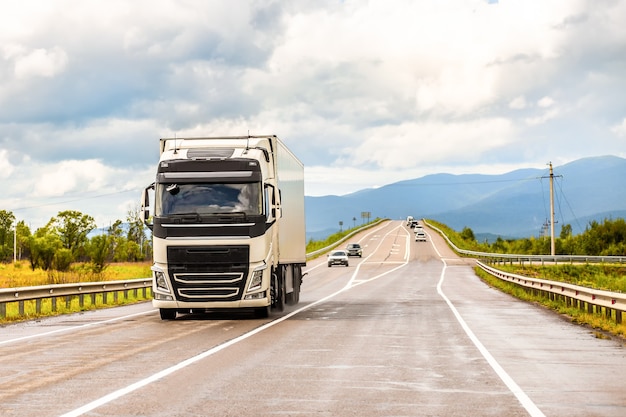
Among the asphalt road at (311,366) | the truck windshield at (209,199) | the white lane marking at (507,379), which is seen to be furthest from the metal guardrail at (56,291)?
the white lane marking at (507,379)

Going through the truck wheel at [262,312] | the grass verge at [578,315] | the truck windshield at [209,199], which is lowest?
the grass verge at [578,315]

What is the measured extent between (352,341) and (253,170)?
579cm

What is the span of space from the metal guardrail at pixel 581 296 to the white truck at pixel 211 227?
764 centimetres

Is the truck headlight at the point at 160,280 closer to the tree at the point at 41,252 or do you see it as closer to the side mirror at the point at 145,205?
the side mirror at the point at 145,205

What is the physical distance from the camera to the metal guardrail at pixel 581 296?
62.0 ft

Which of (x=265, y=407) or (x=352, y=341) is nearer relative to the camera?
(x=265, y=407)

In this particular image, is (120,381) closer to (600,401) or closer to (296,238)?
(600,401)

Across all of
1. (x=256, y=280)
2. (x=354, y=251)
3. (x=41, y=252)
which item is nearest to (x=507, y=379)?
(x=256, y=280)

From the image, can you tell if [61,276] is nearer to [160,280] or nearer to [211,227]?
[160,280]

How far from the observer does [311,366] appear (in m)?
11.9

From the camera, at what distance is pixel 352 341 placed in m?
15.6

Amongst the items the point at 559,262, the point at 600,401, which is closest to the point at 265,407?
the point at 600,401

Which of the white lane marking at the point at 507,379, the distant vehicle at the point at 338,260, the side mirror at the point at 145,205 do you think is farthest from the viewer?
the distant vehicle at the point at 338,260

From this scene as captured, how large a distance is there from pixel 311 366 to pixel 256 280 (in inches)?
318
